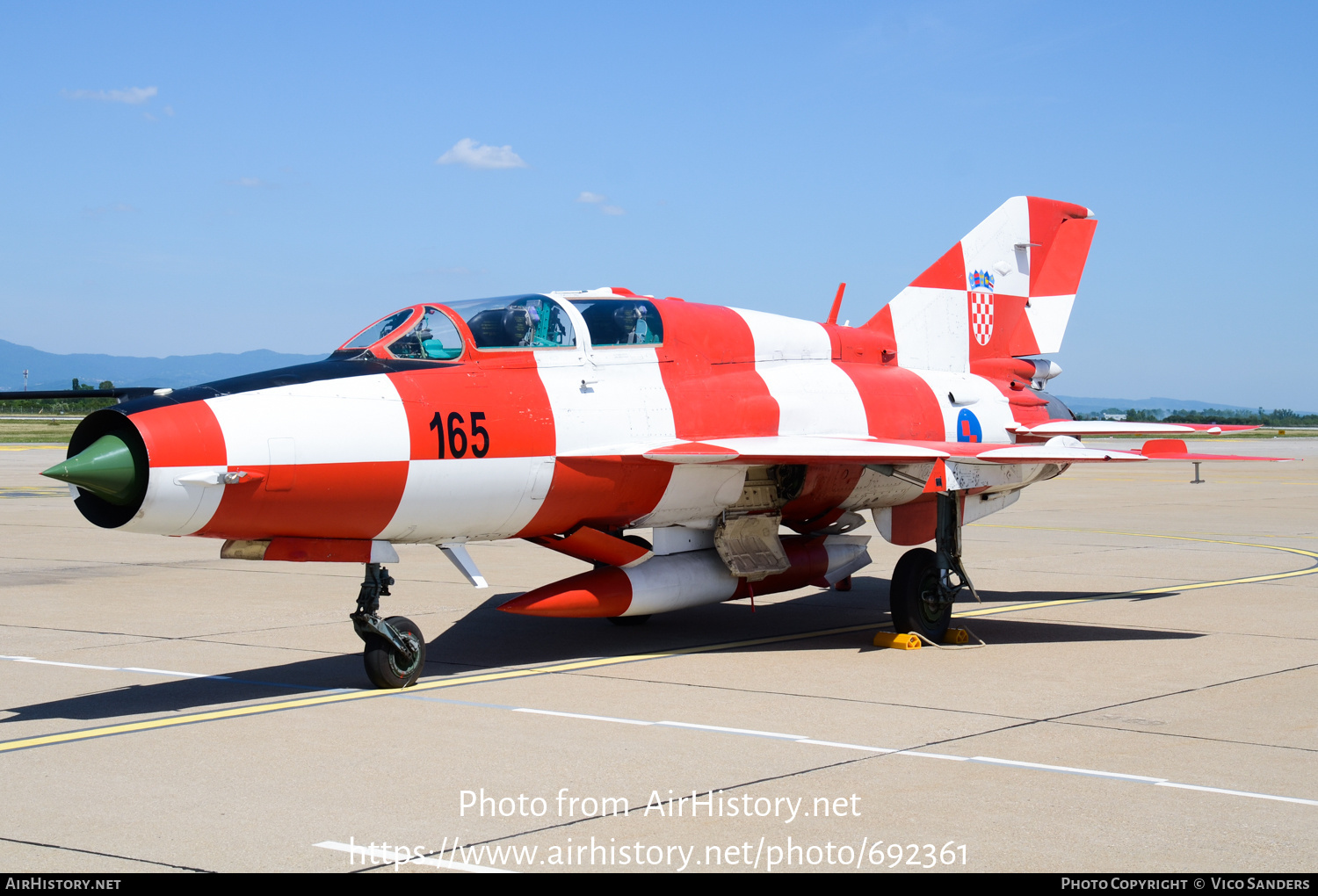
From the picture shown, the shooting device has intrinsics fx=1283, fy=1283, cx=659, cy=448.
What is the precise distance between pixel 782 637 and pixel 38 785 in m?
6.36

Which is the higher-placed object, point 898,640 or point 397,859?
point 397,859

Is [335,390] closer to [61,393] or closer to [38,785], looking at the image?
[61,393]

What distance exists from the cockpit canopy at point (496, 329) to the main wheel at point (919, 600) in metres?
2.89

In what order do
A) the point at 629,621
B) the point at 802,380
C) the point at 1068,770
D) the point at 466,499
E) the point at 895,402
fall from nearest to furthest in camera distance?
the point at 1068,770 < the point at 466,499 < the point at 802,380 < the point at 629,621 < the point at 895,402

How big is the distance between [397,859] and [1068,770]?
3337 millimetres

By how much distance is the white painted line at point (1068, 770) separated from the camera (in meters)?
6.15

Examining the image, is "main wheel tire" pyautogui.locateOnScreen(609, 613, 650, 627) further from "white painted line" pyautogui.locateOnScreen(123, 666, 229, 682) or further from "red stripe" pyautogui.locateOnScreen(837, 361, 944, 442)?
"white painted line" pyautogui.locateOnScreen(123, 666, 229, 682)

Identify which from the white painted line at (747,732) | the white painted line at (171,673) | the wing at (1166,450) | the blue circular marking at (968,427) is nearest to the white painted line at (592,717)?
the white painted line at (747,732)

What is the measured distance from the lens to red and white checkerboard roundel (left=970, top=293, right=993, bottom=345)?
1400cm

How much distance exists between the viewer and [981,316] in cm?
1409

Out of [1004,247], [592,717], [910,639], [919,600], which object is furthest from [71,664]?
[1004,247]

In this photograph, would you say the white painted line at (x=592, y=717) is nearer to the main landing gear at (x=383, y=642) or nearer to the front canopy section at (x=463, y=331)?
the main landing gear at (x=383, y=642)

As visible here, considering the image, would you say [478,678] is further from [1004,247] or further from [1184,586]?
[1184,586]
